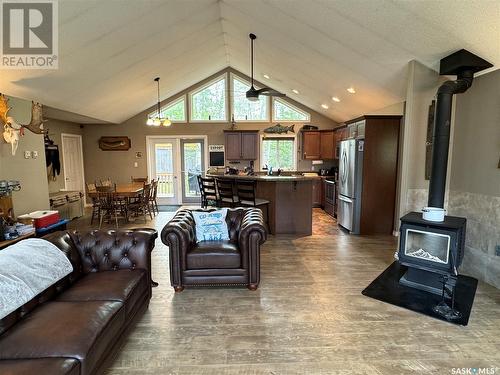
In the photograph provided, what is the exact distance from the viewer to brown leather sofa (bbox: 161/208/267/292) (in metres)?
2.99

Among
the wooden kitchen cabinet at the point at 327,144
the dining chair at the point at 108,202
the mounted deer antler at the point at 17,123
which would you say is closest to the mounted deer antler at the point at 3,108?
the mounted deer antler at the point at 17,123

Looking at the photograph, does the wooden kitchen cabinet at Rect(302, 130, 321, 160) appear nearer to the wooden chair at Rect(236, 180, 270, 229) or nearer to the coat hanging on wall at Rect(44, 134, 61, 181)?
the wooden chair at Rect(236, 180, 270, 229)

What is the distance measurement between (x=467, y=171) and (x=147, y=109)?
7567 millimetres

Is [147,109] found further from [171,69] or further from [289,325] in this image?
[289,325]

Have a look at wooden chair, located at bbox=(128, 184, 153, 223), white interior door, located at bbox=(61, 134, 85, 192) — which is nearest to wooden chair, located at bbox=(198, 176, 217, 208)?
wooden chair, located at bbox=(128, 184, 153, 223)

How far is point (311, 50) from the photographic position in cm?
438

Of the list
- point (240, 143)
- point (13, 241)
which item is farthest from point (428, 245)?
point (240, 143)

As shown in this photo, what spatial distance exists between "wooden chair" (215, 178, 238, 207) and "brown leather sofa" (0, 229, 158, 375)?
8.15 feet

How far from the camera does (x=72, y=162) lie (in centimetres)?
765

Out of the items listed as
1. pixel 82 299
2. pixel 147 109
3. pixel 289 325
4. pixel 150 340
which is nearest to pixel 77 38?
pixel 82 299

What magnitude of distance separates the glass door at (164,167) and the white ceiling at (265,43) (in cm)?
186

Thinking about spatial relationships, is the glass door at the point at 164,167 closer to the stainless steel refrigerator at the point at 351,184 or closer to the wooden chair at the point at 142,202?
the wooden chair at the point at 142,202

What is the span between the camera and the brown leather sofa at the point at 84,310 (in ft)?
4.81

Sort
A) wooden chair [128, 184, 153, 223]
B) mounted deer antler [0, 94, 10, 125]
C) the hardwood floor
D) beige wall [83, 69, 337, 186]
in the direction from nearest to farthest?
the hardwood floor < mounted deer antler [0, 94, 10, 125] < wooden chair [128, 184, 153, 223] < beige wall [83, 69, 337, 186]
